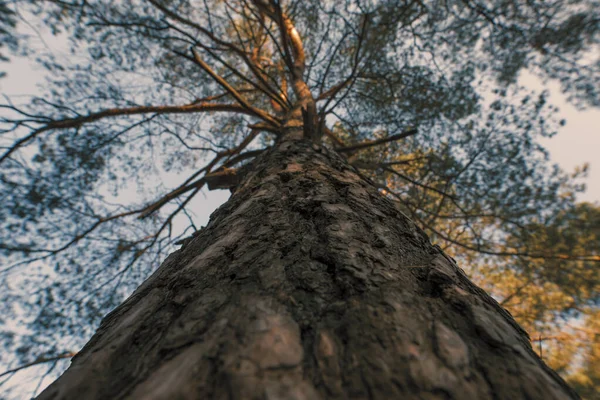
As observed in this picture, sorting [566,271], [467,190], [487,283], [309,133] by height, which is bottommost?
[487,283]

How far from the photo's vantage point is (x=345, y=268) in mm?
571

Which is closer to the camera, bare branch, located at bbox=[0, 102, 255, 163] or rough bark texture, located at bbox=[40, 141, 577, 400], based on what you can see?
rough bark texture, located at bbox=[40, 141, 577, 400]

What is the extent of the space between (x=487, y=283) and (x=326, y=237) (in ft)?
17.0

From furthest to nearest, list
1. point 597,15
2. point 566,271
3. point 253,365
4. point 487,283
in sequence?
point 487,283 → point 566,271 → point 597,15 → point 253,365

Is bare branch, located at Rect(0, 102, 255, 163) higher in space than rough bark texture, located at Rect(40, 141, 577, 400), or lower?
higher

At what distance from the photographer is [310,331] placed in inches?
16.9

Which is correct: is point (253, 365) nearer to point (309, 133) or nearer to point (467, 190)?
point (309, 133)

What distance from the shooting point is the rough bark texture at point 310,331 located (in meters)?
0.35

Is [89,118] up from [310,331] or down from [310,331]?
up

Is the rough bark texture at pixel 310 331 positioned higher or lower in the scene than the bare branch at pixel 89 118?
lower

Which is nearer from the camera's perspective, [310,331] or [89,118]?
[310,331]

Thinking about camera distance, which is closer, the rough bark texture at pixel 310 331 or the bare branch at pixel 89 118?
the rough bark texture at pixel 310 331

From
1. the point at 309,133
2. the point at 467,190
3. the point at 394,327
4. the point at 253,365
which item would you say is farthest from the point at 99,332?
the point at 467,190

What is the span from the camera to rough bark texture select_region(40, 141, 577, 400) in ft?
1.16
